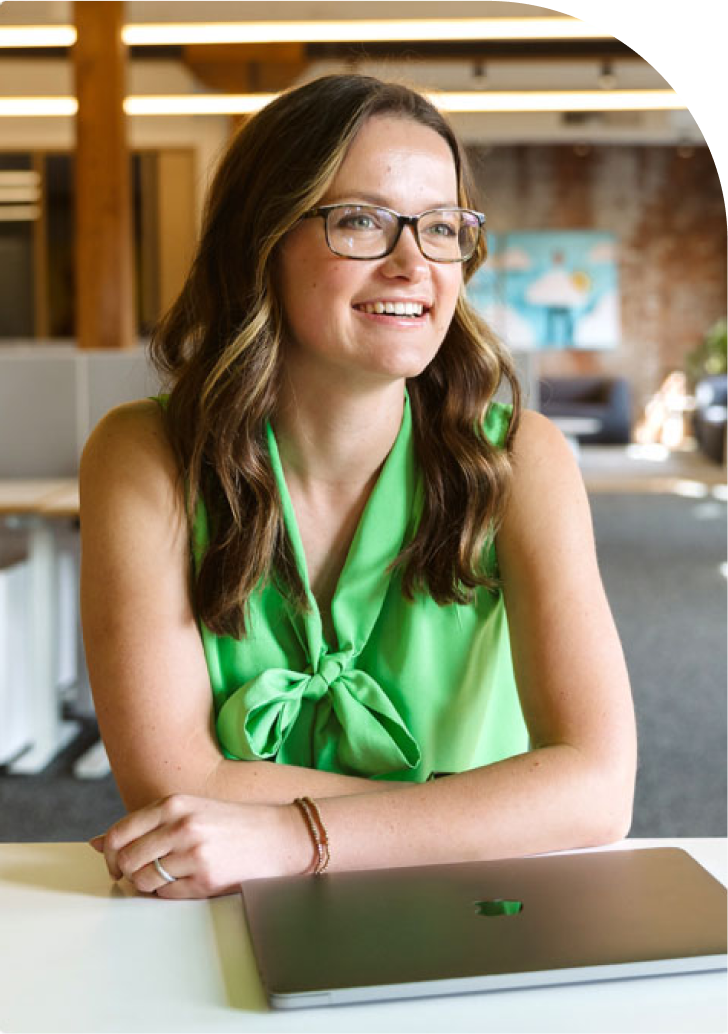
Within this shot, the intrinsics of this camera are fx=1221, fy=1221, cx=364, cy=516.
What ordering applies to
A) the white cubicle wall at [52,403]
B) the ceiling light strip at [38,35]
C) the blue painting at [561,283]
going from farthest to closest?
1. the blue painting at [561,283]
2. the ceiling light strip at [38,35]
3. the white cubicle wall at [52,403]

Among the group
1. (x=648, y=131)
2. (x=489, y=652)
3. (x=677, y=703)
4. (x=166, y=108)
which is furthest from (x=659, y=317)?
(x=489, y=652)

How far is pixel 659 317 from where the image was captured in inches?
492

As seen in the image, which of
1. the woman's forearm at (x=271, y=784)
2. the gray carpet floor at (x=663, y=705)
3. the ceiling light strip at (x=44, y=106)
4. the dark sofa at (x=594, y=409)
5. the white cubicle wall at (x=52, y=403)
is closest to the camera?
the woman's forearm at (x=271, y=784)

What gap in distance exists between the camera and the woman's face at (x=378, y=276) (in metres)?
1.21

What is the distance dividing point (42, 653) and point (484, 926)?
2997mm

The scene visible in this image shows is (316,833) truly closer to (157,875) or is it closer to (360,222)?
(157,875)

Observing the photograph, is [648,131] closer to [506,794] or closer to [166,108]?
[166,108]

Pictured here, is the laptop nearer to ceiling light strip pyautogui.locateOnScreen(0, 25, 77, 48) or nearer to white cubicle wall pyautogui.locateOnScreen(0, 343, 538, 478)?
white cubicle wall pyautogui.locateOnScreen(0, 343, 538, 478)

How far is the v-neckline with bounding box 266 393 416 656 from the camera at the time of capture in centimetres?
129

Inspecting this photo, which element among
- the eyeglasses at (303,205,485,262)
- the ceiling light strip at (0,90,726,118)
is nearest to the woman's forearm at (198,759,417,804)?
the eyeglasses at (303,205,485,262)

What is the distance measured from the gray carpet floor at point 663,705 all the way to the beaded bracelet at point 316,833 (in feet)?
6.59

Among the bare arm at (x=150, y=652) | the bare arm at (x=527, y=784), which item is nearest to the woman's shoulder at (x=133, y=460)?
the bare arm at (x=150, y=652)

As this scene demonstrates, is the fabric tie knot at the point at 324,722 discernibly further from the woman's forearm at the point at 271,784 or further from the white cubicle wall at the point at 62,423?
the white cubicle wall at the point at 62,423

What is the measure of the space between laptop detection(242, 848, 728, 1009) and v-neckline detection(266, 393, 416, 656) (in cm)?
41
